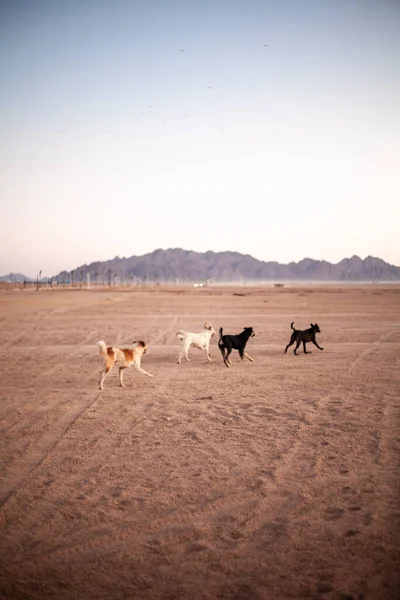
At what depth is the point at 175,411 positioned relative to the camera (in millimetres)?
8344

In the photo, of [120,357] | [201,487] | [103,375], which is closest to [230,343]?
[120,357]

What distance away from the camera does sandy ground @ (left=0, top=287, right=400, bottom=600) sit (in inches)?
146

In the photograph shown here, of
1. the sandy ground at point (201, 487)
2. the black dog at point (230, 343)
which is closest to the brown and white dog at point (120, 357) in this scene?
the sandy ground at point (201, 487)

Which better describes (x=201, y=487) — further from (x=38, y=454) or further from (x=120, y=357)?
(x=120, y=357)

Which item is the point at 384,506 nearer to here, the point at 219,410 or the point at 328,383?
the point at 219,410

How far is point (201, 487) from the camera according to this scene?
524cm

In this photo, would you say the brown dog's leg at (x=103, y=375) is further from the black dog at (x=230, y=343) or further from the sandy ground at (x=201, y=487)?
the black dog at (x=230, y=343)

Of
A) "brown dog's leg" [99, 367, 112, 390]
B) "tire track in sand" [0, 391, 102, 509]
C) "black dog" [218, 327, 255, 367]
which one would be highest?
"black dog" [218, 327, 255, 367]

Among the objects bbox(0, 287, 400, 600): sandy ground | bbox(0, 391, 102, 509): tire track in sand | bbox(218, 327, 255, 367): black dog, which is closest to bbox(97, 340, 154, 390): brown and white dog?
bbox(0, 287, 400, 600): sandy ground

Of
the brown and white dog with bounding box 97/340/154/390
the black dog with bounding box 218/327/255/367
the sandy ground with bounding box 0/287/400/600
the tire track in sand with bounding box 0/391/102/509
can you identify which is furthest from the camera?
the black dog with bounding box 218/327/255/367

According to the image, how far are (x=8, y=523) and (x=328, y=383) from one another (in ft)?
26.1

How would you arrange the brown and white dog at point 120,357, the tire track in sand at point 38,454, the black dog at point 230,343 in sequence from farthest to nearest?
the black dog at point 230,343
the brown and white dog at point 120,357
the tire track in sand at point 38,454

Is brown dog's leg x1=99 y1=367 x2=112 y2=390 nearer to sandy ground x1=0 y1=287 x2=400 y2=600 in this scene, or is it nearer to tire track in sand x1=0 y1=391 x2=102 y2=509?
sandy ground x1=0 y1=287 x2=400 y2=600

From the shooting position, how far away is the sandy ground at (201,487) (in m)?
3.70
